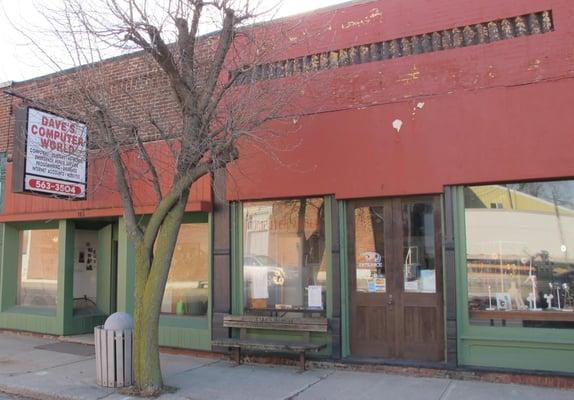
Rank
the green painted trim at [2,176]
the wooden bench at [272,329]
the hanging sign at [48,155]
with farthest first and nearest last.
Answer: the green painted trim at [2,176] < the hanging sign at [48,155] < the wooden bench at [272,329]

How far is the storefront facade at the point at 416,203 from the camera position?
7.48 meters

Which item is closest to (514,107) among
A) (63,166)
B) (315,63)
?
(315,63)

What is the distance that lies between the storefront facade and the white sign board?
102 inches

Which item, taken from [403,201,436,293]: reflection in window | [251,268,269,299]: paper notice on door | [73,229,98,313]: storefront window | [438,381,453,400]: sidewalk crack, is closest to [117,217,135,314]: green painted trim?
[73,229,98,313]: storefront window

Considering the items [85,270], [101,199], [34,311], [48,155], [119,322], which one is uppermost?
[48,155]

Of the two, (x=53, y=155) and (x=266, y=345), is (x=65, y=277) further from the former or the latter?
(x=266, y=345)

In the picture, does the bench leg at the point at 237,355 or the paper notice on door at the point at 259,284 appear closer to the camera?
the bench leg at the point at 237,355

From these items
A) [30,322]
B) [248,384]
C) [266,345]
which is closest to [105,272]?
[30,322]

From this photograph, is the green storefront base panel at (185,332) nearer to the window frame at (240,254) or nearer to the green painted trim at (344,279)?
the window frame at (240,254)

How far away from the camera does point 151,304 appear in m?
7.28

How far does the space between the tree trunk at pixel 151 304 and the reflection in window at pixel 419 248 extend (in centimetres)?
339

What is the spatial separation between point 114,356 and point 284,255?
3185mm

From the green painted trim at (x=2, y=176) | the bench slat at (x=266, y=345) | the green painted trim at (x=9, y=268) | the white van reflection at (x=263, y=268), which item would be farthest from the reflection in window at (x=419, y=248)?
the green painted trim at (x=2, y=176)

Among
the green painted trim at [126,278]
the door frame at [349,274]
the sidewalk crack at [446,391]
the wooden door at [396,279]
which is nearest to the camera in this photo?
the sidewalk crack at [446,391]
